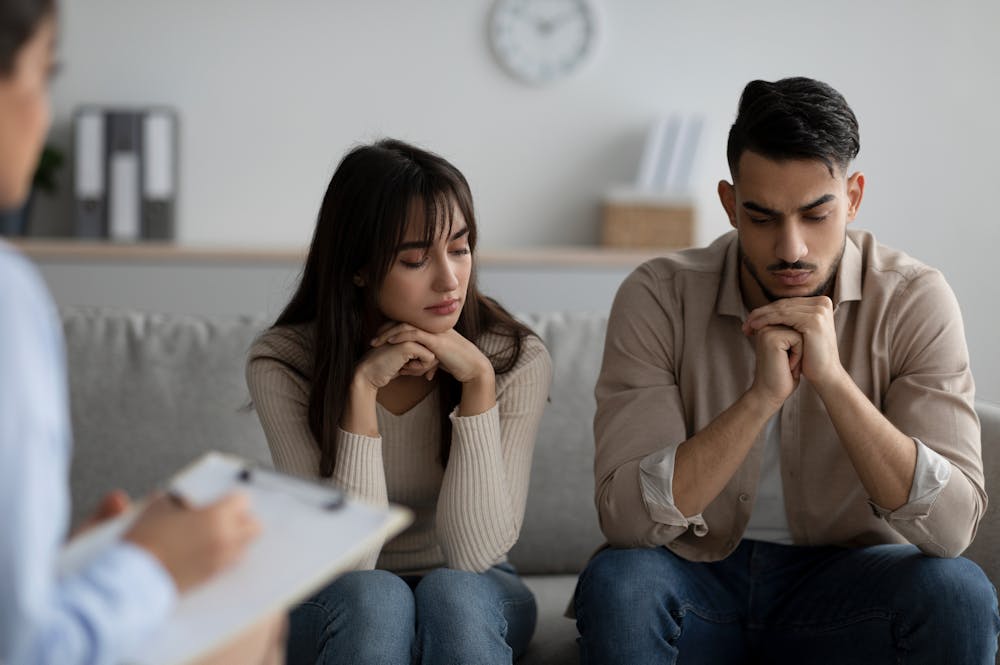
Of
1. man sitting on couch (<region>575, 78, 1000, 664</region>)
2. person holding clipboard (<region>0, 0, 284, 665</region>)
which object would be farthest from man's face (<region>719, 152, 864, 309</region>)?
person holding clipboard (<region>0, 0, 284, 665</region>)

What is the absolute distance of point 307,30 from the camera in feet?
12.4

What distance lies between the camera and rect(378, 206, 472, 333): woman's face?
5.78ft

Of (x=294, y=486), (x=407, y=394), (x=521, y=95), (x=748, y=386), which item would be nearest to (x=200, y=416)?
(x=407, y=394)

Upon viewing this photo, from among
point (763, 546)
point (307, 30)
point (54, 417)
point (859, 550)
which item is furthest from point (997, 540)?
point (307, 30)

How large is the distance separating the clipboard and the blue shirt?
1.5 inches

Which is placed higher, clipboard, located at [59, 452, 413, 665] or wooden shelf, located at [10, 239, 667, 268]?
clipboard, located at [59, 452, 413, 665]

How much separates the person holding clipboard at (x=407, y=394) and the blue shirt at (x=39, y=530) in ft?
2.61

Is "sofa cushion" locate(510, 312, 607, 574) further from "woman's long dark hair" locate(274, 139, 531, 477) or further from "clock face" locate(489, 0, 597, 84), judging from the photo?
"clock face" locate(489, 0, 597, 84)

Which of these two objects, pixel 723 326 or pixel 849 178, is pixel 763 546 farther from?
pixel 849 178

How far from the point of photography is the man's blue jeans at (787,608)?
1564mm

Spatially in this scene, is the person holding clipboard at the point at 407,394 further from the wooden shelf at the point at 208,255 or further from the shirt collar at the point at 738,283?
the wooden shelf at the point at 208,255

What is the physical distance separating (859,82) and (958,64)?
33 centimetres

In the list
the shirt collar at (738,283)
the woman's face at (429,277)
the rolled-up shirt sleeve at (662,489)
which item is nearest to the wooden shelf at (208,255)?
the shirt collar at (738,283)

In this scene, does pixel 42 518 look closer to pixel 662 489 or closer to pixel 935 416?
pixel 662 489
